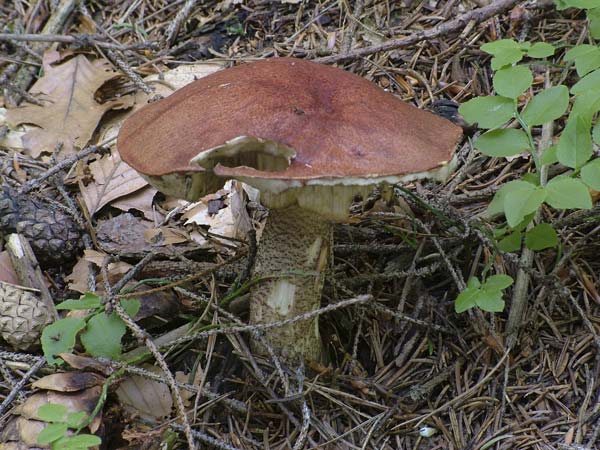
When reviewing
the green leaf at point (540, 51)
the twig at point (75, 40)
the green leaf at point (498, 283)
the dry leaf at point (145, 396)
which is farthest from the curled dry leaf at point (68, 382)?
the twig at point (75, 40)

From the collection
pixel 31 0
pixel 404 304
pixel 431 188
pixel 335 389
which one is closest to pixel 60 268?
pixel 335 389

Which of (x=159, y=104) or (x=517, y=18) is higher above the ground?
(x=159, y=104)

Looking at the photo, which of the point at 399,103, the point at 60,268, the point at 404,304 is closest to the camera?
the point at 399,103

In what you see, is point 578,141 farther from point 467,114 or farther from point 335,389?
point 335,389

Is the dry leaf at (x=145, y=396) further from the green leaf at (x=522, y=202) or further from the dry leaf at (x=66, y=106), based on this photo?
the dry leaf at (x=66, y=106)

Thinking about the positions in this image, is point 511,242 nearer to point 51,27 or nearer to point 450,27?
point 450,27

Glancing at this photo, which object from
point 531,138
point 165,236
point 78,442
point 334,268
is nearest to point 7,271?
point 165,236

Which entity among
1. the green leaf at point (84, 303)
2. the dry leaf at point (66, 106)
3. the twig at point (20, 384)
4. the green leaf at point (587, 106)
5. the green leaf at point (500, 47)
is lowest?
the twig at point (20, 384)

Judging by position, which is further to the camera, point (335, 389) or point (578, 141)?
point (335, 389)
